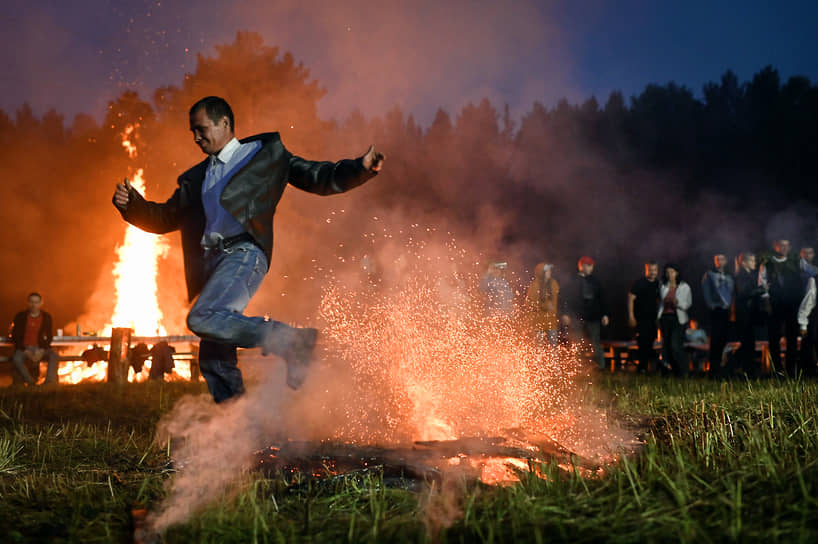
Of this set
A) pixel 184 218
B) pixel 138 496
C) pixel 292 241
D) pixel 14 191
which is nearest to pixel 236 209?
pixel 184 218

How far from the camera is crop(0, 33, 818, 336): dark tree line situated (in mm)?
20453

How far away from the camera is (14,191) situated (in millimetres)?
23953

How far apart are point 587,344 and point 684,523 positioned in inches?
364

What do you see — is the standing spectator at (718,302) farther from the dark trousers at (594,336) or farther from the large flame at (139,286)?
the large flame at (139,286)

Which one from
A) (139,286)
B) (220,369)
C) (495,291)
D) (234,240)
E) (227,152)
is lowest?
(220,369)

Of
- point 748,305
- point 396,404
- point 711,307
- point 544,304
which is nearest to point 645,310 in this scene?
point 711,307

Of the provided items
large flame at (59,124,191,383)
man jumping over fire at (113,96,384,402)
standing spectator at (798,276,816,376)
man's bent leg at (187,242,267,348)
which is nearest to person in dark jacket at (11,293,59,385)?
large flame at (59,124,191,383)

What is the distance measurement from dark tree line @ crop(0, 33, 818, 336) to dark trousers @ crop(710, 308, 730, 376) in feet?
36.8

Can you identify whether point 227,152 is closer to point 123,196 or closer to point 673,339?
point 123,196

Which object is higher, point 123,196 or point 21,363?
point 123,196

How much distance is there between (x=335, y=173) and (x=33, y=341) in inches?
383

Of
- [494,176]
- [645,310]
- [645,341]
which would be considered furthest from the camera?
[494,176]

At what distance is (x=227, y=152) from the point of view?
12.7 ft

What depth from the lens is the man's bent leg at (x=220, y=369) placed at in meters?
3.73
